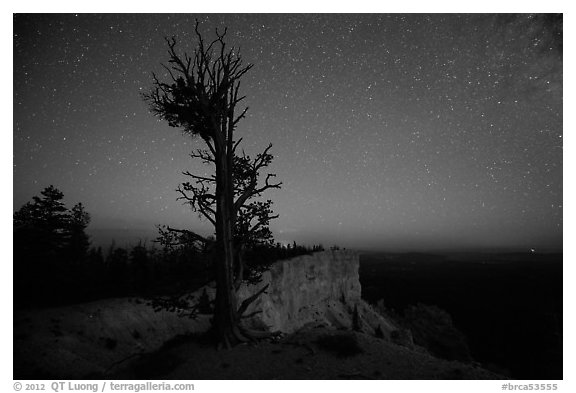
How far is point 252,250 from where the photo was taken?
380 inches

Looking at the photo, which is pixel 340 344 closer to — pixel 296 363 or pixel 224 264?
pixel 296 363

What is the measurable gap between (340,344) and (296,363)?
1472mm

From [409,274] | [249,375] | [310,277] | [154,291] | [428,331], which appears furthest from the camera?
[409,274]

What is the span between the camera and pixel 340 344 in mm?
7938

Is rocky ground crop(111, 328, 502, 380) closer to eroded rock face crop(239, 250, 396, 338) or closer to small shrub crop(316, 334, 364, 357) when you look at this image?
small shrub crop(316, 334, 364, 357)

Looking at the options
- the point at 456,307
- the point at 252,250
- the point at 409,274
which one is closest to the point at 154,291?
the point at 252,250

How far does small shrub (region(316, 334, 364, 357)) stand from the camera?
766cm

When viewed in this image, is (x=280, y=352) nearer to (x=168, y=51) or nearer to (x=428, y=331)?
(x=168, y=51)

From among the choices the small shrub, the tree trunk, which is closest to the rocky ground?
the small shrub

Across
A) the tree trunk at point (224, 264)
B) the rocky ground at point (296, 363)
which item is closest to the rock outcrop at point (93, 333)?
the rocky ground at point (296, 363)

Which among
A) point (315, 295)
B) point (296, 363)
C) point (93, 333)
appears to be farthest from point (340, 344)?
point (315, 295)

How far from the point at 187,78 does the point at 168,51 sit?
106cm

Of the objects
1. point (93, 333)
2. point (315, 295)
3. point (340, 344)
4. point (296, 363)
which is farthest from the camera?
point (315, 295)
